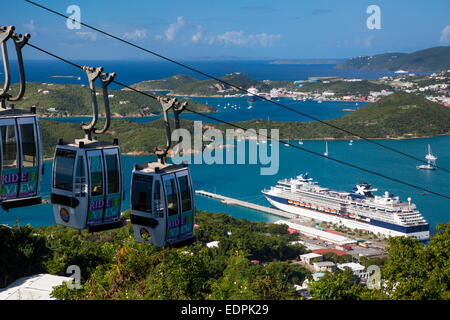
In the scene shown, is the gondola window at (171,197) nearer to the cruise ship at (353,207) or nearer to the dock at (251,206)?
the cruise ship at (353,207)

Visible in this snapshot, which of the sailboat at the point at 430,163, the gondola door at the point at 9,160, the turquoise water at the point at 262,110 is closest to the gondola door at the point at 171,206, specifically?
the gondola door at the point at 9,160

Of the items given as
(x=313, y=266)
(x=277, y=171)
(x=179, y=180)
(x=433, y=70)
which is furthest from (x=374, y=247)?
(x=433, y=70)

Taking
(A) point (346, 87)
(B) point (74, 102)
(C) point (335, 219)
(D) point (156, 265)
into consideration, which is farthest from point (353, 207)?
(A) point (346, 87)

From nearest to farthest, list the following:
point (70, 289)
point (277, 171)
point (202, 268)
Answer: point (202, 268) → point (70, 289) → point (277, 171)

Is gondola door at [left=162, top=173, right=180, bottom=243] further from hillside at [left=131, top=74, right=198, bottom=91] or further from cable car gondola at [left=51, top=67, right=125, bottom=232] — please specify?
hillside at [left=131, top=74, right=198, bottom=91]

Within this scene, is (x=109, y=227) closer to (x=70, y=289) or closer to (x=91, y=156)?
(x=91, y=156)
